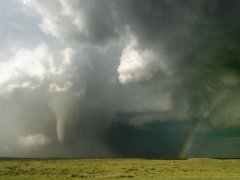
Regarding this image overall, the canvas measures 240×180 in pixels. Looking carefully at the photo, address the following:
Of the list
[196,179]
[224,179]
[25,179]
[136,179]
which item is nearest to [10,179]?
[25,179]

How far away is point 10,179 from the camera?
49031mm

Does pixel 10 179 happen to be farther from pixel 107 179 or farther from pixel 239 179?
pixel 239 179

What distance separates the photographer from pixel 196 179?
1903 inches

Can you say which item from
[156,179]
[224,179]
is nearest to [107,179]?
[156,179]

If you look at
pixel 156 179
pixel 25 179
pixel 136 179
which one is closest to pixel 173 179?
pixel 156 179

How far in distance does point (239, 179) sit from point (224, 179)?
212 centimetres

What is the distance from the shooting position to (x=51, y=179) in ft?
164

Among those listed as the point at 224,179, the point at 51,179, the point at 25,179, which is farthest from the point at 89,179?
the point at 224,179

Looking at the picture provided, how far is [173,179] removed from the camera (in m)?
48.2

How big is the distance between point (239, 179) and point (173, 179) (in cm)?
963

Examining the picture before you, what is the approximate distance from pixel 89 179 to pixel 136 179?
23.3 ft

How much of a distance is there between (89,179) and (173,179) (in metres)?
12.6

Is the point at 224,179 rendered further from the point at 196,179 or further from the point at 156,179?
the point at 156,179

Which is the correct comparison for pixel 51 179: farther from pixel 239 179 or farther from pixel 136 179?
pixel 239 179
